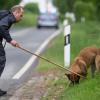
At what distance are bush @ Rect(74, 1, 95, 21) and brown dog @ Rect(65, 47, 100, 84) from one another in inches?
1837

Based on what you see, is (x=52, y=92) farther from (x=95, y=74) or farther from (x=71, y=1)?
(x=71, y=1)

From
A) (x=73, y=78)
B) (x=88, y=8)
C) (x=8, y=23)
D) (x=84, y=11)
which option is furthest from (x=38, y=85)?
(x=88, y=8)

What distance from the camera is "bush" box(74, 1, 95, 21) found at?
5912 centimetres

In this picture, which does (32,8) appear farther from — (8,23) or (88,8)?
(8,23)

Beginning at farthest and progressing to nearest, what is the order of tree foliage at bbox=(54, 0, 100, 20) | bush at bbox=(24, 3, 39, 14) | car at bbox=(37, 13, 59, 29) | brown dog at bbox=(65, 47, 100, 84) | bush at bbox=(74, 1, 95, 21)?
bush at bbox=(24, 3, 39, 14) < tree foliage at bbox=(54, 0, 100, 20) < bush at bbox=(74, 1, 95, 21) < car at bbox=(37, 13, 59, 29) < brown dog at bbox=(65, 47, 100, 84)

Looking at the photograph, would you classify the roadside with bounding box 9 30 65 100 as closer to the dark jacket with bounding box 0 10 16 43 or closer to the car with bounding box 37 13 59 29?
the dark jacket with bounding box 0 10 16 43

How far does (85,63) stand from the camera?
37.3 feet

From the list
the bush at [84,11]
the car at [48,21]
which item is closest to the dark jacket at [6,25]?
the car at [48,21]

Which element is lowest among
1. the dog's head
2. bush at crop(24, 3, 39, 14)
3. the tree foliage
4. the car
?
bush at crop(24, 3, 39, 14)

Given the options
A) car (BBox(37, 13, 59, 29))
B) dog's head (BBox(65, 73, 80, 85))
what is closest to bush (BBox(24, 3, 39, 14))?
car (BBox(37, 13, 59, 29))

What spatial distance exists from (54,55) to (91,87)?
25.1 ft

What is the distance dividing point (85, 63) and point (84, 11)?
162 feet

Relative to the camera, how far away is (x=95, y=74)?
1188 cm

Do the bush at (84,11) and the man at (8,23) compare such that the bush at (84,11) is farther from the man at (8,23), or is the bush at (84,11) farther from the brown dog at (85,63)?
the man at (8,23)
